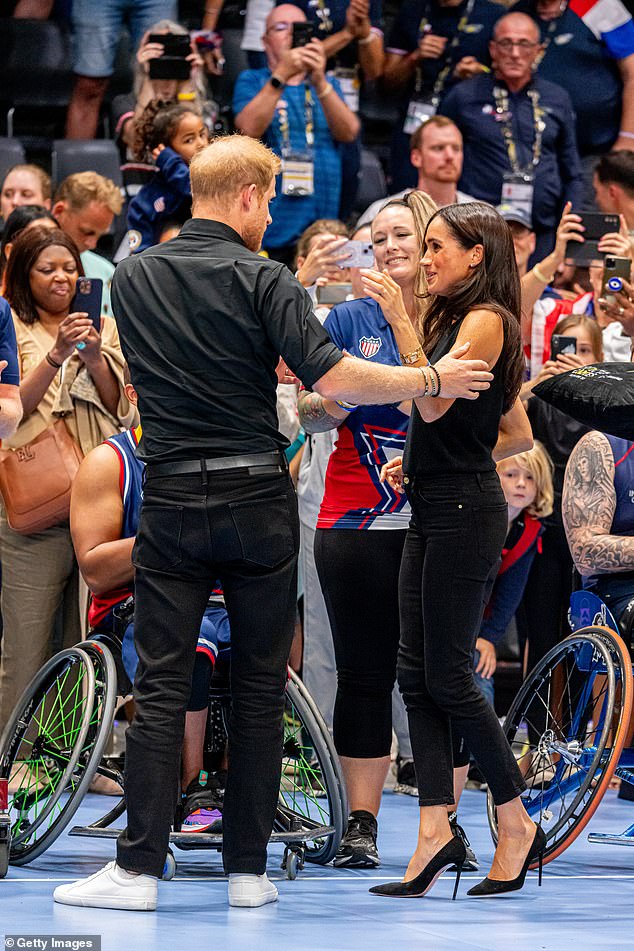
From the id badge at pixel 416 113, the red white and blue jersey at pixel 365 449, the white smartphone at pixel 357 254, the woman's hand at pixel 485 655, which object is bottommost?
the woman's hand at pixel 485 655

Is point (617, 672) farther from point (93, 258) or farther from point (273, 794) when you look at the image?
point (93, 258)

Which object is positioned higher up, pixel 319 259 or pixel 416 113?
pixel 416 113

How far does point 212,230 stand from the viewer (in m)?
3.06

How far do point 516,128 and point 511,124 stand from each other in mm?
29

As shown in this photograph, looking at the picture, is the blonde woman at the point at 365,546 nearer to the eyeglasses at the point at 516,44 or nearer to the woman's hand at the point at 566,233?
the woman's hand at the point at 566,233

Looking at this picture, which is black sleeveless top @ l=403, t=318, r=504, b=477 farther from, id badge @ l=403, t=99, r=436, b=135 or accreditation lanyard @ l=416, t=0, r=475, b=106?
accreditation lanyard @ l=416, t=0, r=475, b=106

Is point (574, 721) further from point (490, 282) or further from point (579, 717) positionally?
point (490, 282)

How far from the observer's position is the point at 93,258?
550cm

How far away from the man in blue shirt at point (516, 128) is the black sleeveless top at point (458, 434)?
136 inches

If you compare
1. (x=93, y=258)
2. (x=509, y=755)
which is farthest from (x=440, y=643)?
(x=93, y=258)

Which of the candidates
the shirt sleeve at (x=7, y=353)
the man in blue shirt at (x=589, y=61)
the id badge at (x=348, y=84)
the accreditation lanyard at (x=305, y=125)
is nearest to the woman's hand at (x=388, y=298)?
the shirt sleeve at (x=7, y=353)

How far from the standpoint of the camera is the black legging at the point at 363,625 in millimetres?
3658

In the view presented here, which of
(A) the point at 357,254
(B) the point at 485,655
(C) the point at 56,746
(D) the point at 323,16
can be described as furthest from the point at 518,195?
(C) the point at 56,746

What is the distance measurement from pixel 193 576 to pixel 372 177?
15.5 feet
